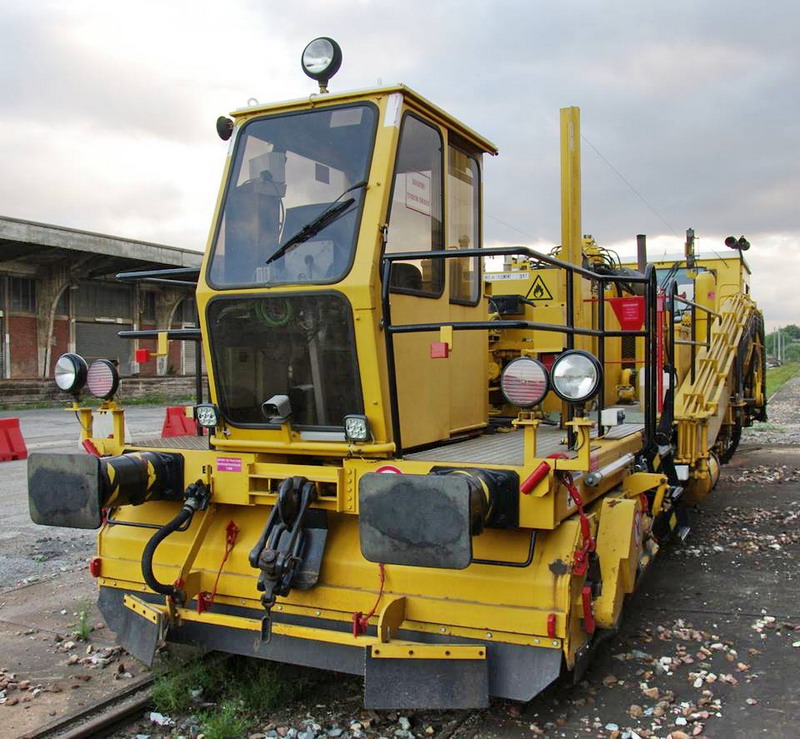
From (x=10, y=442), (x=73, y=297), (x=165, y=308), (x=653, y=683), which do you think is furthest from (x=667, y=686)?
(x=165, y=308)

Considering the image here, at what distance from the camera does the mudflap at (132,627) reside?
169 inches

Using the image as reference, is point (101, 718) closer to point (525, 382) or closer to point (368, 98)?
point (525, 382)

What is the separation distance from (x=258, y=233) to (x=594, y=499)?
2403 mm

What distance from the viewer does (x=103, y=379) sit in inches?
191

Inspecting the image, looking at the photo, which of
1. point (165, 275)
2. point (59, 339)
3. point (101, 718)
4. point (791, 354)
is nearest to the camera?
point (101, 718)

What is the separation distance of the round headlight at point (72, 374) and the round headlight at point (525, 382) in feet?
8.49

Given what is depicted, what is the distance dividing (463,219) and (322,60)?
1265 mm

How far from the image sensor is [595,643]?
4148 millimetres

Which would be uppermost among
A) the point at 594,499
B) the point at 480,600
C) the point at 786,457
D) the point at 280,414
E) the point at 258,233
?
the point at 258,233

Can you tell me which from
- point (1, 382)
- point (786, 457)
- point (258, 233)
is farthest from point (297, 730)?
point (1, 382)

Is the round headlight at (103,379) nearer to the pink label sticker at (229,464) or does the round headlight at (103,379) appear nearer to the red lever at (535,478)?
the pink label sticker at (229,464)

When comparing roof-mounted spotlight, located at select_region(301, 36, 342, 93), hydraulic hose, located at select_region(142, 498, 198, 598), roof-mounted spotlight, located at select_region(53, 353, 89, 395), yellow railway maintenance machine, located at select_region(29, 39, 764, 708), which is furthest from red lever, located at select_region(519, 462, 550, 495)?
roof-mounted spotlight, located at select_region(53, 353, 89, 395)

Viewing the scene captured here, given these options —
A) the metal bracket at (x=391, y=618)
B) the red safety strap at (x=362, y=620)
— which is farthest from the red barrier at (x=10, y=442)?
the metal bracket at (x=391, y=618)

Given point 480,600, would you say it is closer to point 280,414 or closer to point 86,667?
point 280,414
